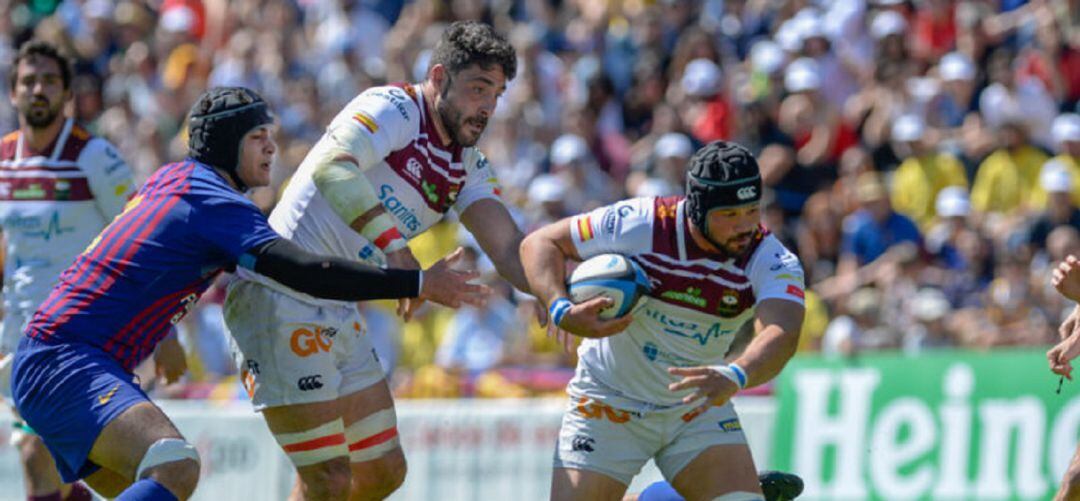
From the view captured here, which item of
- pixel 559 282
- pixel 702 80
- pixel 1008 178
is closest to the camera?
pixel 559 282

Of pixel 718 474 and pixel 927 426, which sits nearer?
pixel 718 474

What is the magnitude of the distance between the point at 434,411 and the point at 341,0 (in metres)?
7.38

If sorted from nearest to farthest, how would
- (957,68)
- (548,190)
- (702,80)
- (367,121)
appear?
(367,121), (957,68), (548,190), (702,80)

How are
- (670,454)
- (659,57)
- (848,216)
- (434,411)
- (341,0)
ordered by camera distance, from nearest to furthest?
(670,454) → (434,411) → (848,216) → (659,57) → (341,0)

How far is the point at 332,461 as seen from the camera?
28.7 ft

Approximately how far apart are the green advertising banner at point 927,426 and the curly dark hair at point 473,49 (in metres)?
5.66

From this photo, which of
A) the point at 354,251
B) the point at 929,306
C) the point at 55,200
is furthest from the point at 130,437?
the point at 929,306

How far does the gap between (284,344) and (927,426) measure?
6.22 meters

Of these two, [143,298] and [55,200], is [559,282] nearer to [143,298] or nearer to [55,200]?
[143,298]

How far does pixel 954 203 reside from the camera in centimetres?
1513

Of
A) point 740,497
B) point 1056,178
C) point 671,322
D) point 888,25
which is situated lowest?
point 740,497

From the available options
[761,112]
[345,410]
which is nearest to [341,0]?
[761,112]

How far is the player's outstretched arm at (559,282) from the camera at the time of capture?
809 centimetres

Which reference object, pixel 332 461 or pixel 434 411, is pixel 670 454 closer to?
pixel 332 461
